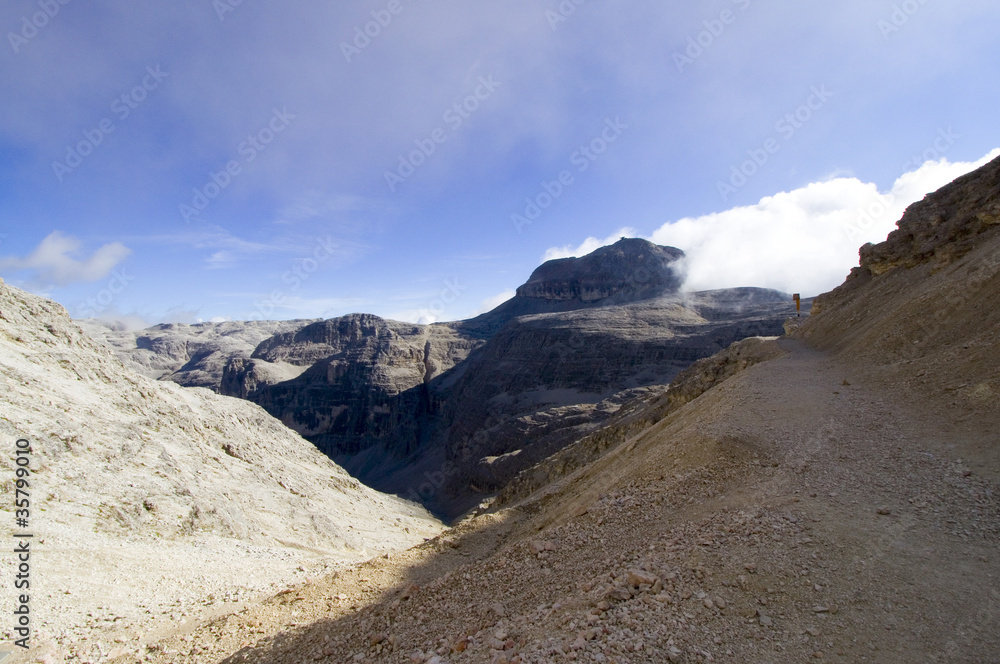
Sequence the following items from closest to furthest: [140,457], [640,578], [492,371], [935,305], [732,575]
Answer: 1. [732,575]
2. [640,578]
3. [935,305]
4. [140,457]
5. [492,371]

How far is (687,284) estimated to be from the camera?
99.4m

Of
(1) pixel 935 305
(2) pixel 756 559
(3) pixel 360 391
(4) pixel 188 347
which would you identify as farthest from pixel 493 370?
(4) pixel 188 347

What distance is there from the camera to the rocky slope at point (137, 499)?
384 inches

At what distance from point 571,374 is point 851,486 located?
5711cm

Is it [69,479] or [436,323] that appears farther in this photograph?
[436,323]

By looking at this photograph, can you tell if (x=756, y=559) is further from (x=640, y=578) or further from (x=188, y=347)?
(x=188, y=347)

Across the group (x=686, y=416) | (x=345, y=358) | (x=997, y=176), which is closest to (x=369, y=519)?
(x=686, y=416)

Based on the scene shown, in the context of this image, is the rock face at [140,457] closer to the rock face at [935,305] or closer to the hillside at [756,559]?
the hillside at [756,559]

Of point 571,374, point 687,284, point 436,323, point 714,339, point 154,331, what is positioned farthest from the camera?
point 154,331

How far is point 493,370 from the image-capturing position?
72688 millimetres

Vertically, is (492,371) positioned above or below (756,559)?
above

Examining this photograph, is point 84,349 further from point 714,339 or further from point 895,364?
point 714,339

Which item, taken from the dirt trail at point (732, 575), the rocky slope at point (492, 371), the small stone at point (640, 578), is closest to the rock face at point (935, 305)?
the dirt trail at point (732, 575)

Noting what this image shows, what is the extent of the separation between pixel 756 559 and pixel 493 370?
222 feet
